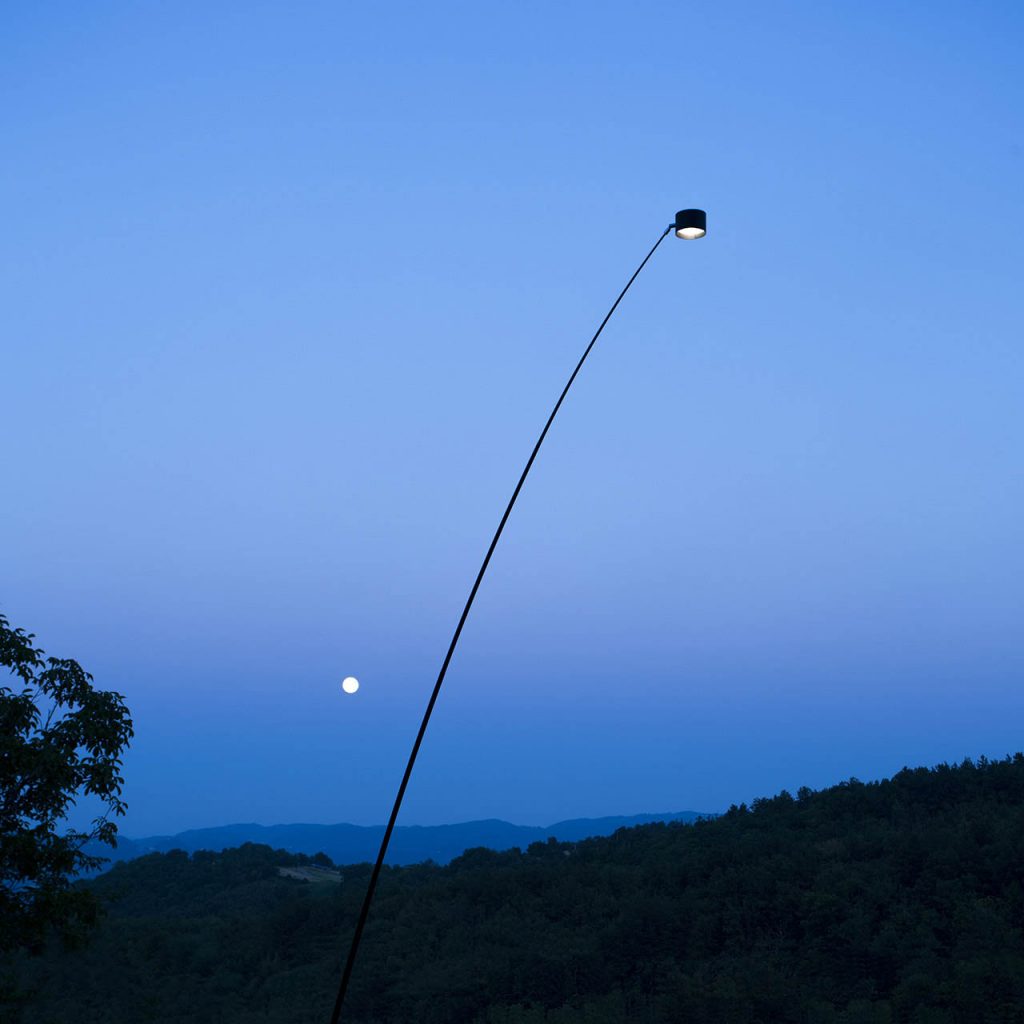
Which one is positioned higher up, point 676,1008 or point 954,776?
point 954,776

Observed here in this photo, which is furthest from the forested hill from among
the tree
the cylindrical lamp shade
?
the cylindrical lamp shade

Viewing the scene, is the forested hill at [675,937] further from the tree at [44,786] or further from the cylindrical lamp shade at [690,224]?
the cylindrical lamp shade at [690,224]

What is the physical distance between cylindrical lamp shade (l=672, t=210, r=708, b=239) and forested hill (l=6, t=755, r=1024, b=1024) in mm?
16957

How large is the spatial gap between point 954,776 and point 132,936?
34513 mm

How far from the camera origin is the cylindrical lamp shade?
10531mm

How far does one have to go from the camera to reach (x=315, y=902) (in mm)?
44094

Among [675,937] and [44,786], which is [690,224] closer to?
[44,786]

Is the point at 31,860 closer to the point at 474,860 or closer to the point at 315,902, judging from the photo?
the point at 315,902

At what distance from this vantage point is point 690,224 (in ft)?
34.7

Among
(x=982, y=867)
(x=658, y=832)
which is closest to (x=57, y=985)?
(x=658, y=832)

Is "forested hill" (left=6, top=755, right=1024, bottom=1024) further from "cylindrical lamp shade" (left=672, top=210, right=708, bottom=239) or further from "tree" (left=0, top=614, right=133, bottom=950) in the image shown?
"cylindrical lamp shade" (left=672, top=210, right=708, bottom=239)

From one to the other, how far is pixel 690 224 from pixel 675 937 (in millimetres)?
26928

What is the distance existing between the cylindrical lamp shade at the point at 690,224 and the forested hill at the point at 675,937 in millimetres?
16957

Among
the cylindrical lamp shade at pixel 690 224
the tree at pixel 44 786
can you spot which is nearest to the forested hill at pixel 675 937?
the tree at pixel 44 786
